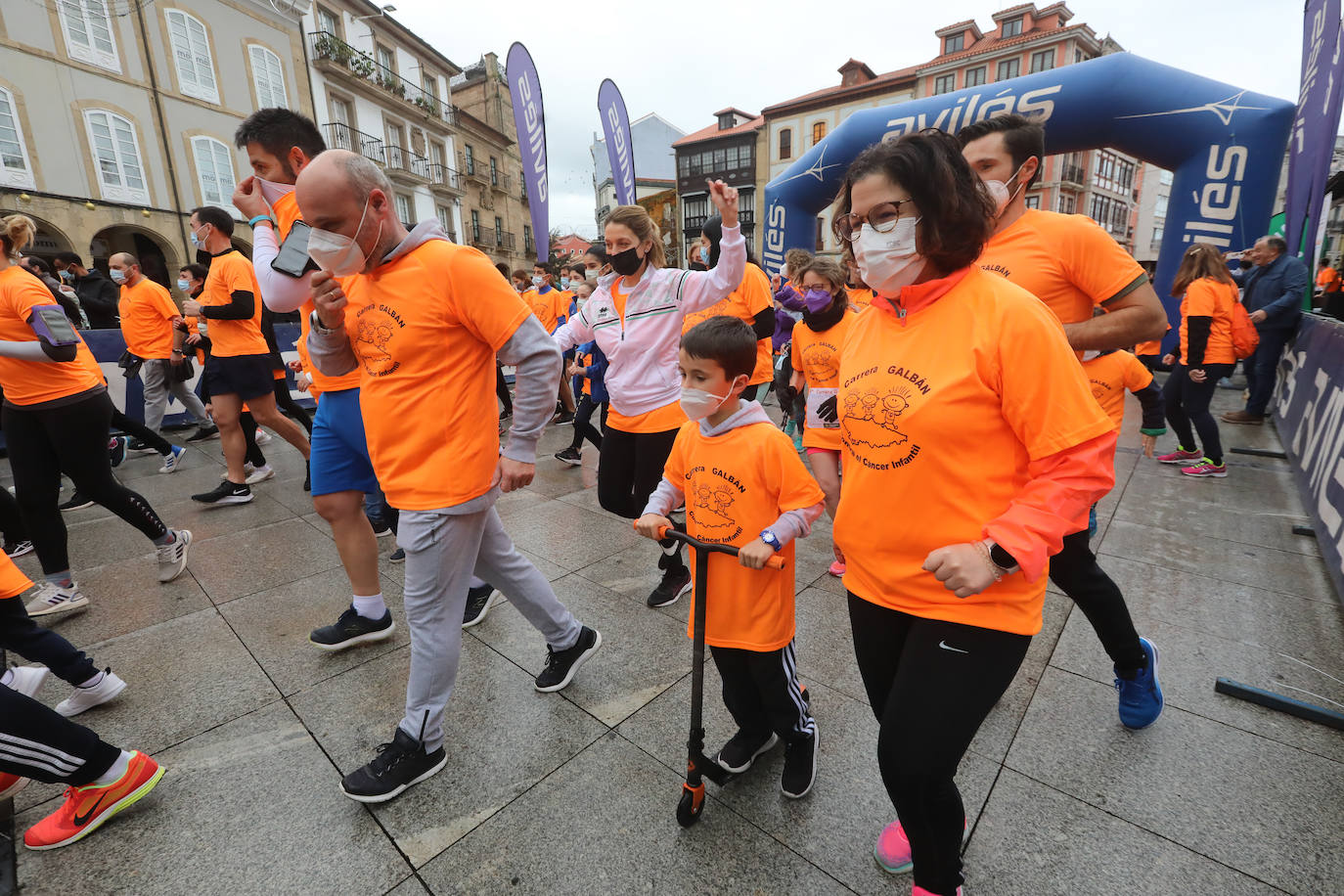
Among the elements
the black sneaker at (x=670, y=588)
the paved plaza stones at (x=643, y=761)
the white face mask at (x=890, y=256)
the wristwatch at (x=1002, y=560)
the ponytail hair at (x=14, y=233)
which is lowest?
the paved plaza stones at (x=643, y=761)

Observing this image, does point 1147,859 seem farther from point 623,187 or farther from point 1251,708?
point 623,187

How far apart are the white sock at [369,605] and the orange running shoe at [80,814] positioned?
1.07 metres

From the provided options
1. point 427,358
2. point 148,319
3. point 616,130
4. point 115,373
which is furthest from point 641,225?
point 616,130

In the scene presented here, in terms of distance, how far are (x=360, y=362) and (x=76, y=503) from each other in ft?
16.8

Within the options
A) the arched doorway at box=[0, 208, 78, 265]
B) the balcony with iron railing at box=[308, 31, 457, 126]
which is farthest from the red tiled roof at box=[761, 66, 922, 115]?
the arched doorway at box=[0, 208, 78, 265]

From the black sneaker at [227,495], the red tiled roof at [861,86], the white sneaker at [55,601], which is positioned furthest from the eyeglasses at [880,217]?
the red tiled roof at [861,86]

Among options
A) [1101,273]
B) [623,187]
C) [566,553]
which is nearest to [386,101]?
[623,187]

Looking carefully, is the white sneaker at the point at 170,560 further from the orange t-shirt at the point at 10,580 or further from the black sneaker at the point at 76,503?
the black sneaker at the point at 76,503

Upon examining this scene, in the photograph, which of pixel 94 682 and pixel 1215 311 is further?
pixel 1215 311

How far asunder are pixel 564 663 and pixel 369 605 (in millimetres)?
1122

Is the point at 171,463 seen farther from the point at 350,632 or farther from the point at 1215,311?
the point at 1215,311

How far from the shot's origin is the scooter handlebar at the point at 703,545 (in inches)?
67.1

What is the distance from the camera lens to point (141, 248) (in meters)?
17.3

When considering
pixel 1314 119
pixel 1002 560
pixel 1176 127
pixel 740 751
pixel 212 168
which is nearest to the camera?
pixel 1002 560
